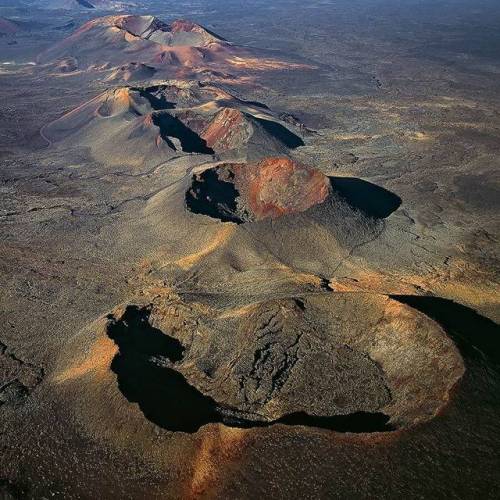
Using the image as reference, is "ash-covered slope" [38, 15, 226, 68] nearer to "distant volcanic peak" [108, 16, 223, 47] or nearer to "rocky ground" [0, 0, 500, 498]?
"distant volcanic peak" [108, 16, 223, 47]

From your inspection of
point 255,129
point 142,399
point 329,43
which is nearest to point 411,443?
point 142,399

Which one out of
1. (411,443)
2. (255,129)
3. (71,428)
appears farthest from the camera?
(255,129)

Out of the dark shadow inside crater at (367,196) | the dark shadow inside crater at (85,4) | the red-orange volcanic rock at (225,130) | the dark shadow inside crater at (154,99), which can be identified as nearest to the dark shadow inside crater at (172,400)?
the dark shadow inside crater at (367,196)

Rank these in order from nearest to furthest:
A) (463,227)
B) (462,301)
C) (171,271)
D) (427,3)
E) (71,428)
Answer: (71,428) → (462,301) → (171,271) → (463,227) → (427,3)

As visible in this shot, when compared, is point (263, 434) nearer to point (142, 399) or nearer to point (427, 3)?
point (142, 399)

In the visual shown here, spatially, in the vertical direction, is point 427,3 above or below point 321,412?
below

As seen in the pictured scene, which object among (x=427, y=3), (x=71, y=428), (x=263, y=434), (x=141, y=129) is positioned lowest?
(x=427, y=3)
